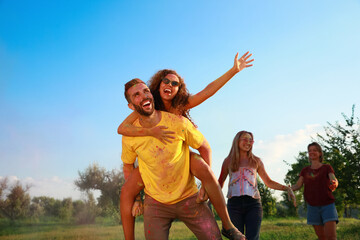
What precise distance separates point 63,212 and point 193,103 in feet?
45.7

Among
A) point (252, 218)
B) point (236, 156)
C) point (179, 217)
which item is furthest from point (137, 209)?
point (236, 156)

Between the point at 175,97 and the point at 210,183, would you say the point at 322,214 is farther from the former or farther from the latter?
the point at 175,97

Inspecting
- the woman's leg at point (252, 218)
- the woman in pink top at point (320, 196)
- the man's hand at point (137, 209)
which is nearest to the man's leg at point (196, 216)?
the man's hand at point (137, 209)

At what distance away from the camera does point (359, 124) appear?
38.6 feet

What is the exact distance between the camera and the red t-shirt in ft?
21.6

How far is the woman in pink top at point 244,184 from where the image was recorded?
513 centimetres

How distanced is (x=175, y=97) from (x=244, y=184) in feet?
6.80

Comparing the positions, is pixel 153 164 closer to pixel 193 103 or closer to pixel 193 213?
pixel 193 213

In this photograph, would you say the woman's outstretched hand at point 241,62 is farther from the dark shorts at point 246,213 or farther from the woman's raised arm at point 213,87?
the dark shorts at point 246,213

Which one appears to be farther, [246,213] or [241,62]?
[246,213]

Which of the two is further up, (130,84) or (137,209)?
(130,84)

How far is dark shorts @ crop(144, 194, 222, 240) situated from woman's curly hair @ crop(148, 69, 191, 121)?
0.96m

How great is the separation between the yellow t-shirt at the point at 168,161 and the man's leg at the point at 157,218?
0.07 meters

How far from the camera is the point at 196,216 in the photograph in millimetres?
3404
